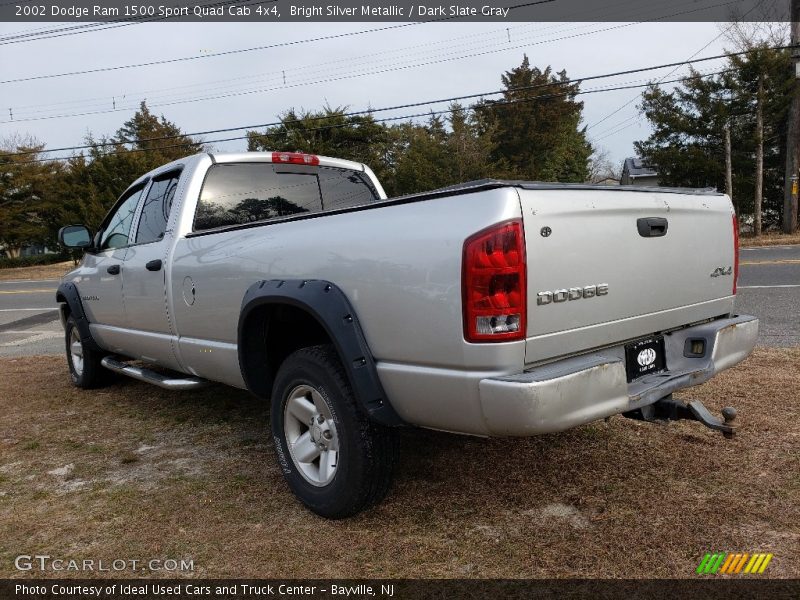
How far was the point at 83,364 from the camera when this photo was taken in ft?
18.2

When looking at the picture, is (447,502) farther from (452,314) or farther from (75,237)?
(75,237)

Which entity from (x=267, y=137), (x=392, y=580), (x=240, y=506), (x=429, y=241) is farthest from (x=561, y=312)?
(x=267, y=137)

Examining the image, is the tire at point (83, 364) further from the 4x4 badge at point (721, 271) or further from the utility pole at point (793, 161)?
the utility pole at point (793, 161)

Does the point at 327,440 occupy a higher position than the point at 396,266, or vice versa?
the point at 396,266

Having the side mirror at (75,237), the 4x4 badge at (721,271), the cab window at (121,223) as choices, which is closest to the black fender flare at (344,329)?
the 4x4 badge at (721,271)

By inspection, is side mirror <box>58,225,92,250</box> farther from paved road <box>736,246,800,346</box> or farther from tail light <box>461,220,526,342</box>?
paved road <box>736,246,800,346</box>

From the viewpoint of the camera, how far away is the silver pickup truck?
2230 mm

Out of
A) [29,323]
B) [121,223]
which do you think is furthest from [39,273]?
[121,223]

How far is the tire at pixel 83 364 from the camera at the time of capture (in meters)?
5.48

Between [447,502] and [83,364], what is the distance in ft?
13.3

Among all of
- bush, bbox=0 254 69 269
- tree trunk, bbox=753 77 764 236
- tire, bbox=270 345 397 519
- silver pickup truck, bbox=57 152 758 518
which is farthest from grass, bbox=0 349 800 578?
bush, bbox=0 254 69 269

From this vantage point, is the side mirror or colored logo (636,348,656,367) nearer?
colored logo (636,348,656,367)

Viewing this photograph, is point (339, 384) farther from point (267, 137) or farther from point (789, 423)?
point (267, 137)

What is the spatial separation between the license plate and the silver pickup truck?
1 cm
